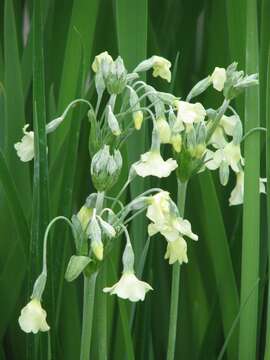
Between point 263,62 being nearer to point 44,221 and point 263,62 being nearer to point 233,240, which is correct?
point 233,240

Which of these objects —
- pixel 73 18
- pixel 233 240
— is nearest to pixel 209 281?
pixel 233 240

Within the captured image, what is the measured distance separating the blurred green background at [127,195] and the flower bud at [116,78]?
0.30 ft

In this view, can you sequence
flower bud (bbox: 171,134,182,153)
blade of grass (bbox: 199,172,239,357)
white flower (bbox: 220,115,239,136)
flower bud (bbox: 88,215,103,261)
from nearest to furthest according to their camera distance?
1. flower bud (bbox: 88,215,103,261)
2. flower bud (bbox: 171,134,182,153)
3. white flower (bbox: 220,115,239,136)
4. blade of grass (bbox: 199,172,239,357)

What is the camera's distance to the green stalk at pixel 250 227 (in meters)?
1.09

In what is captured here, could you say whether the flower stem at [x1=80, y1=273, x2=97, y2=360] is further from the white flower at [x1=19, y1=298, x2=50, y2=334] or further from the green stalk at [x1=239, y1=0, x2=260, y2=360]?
the green stalk at [x1=239, y1=0, x2=260, y2=360]

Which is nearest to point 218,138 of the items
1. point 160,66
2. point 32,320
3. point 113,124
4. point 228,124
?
point 228,124

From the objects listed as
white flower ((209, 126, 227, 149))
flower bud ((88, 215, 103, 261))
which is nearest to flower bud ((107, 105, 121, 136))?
flower bud ((88, 215, 103, 261))


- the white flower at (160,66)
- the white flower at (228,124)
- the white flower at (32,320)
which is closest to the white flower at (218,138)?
the white flower at (228,124)

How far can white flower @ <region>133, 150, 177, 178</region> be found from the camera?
2.96 feet

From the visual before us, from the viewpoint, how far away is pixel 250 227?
109 centimetres

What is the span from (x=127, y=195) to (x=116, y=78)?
37 centimetres

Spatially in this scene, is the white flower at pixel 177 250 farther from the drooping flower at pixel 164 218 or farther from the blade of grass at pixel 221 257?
the blade of grass at pixel 221 257

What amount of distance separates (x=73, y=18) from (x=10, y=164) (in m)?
0.25

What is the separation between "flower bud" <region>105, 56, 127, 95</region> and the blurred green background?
0.30 ft
